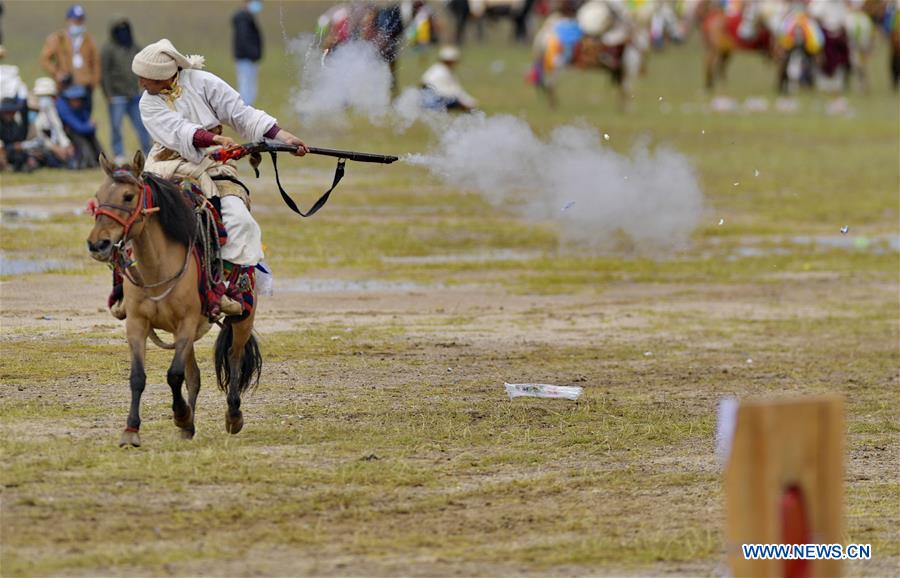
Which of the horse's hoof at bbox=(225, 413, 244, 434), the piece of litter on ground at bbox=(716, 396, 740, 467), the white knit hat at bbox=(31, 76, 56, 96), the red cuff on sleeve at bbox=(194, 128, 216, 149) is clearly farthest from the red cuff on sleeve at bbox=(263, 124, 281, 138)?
the white knit hat at bbox=(31, 76, 56, 96)

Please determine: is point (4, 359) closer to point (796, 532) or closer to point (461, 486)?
point (461, 486)

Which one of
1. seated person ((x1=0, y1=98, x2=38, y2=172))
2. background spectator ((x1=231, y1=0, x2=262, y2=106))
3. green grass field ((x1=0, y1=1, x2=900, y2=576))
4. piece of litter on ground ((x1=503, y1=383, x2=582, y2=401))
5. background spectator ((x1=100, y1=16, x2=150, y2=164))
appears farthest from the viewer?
background spectator ((x1=231, y1=0, x2=262, y2=106))

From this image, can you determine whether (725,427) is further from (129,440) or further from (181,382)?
(129,440)

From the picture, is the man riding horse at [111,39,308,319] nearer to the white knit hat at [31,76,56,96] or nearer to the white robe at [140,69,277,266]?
the white robe at [140,69,277,266]

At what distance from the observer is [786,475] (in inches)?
222

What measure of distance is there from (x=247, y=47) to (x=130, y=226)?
18.4 metres

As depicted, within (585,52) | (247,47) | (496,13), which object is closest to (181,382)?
(247,47)

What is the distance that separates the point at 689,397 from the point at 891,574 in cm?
400

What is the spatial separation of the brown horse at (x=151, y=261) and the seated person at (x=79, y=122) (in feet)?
43.1

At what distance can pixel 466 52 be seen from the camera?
146 ft

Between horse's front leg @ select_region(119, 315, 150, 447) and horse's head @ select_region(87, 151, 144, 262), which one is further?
horse's front leg @ select_region(119, 315, 150, 447)

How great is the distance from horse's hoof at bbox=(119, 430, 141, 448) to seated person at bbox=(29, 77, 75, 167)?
1363 cm

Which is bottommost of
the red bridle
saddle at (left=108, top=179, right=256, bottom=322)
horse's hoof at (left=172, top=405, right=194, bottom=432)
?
horse's hoof at (left=172, top=405, right=194, bottom=432)

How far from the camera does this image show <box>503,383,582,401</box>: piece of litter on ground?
35.3 feet
